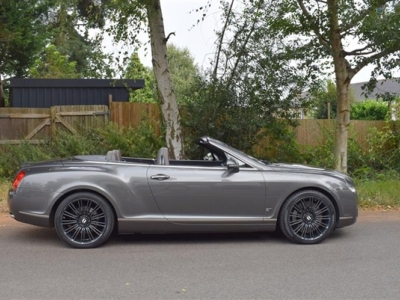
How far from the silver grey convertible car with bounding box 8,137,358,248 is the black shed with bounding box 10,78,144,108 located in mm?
8043

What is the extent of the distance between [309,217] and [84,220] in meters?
2.87

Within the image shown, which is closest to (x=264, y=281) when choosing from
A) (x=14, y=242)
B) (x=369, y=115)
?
(x=14, y=242)

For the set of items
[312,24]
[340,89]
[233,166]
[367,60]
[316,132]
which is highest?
[312,24]

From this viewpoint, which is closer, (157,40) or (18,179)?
(18,179)

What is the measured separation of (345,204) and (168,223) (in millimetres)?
Result: 2318

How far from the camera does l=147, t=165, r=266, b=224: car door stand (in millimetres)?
7320

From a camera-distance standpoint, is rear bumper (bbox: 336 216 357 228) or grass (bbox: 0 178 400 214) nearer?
rear bumper (bbox: 336 216 357 228)

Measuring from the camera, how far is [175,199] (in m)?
7.32

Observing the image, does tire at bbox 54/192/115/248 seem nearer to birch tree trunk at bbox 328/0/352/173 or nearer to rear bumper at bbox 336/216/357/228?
rear bumper at bbox 336/216/357/228

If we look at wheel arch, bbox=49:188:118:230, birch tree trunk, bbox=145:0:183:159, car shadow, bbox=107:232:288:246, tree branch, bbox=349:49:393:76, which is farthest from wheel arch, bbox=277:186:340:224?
tree branch, bbox=349:49:393:76

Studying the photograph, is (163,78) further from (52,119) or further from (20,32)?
(20,32)

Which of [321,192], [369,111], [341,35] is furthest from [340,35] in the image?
[369,111]

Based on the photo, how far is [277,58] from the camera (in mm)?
13289

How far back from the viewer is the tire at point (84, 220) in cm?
724
